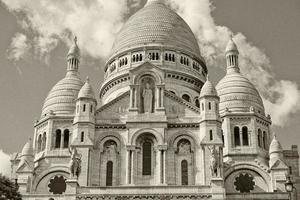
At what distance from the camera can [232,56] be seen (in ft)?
205

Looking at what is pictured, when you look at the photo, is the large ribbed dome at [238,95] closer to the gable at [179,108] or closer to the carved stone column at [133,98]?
the gable at [179,108]

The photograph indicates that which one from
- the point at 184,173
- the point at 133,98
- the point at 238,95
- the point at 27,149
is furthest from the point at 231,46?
the point at 27,149

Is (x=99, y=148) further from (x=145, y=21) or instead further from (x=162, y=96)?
(x=145, y=21)

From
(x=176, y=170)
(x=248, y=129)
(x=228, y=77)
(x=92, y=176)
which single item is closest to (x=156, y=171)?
(x=176, y=170)

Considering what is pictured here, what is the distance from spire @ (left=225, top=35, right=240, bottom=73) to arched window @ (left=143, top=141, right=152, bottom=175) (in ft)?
56.8

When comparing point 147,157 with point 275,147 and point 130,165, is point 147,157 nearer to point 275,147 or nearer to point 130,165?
point 130,165

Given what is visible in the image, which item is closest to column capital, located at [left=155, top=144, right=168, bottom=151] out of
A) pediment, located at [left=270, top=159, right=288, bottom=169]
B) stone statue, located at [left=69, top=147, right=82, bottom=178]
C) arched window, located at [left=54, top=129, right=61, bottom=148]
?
stone statue, located at [left=69, top=147, right=82, bottom=178]

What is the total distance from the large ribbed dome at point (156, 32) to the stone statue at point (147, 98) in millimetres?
13926

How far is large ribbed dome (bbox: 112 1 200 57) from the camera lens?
63750 millimetres

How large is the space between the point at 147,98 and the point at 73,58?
1675 centimetres

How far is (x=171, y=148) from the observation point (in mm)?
47094

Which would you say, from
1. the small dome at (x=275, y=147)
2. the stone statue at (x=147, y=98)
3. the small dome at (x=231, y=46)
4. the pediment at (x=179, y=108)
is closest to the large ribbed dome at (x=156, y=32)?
the small dome at (x=231, y=46)

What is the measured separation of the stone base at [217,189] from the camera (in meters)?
42.1

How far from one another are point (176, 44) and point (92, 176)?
2247 cm
